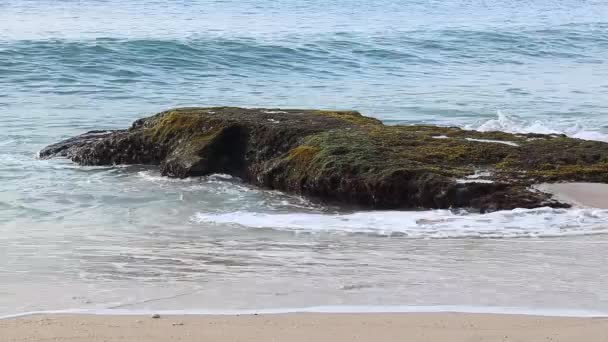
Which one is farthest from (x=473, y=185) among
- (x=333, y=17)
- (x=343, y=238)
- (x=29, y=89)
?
(x=333, y=17)

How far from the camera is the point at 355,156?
24.6ft

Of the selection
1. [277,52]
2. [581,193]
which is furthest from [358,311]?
[277,52]

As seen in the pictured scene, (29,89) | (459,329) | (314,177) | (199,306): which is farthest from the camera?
(29,89)

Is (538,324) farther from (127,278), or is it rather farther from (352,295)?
(127,278)

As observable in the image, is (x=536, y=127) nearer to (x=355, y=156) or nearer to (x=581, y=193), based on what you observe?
(x=355, y=156)

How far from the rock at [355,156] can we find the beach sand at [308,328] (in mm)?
2494

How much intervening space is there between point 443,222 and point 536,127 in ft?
19.2

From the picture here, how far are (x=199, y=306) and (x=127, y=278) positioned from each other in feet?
2.58

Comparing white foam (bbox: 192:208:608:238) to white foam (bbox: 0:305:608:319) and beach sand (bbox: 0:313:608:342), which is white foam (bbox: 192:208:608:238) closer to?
white foam (bbox: 0:305:608:319)

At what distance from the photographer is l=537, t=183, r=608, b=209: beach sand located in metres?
6.57

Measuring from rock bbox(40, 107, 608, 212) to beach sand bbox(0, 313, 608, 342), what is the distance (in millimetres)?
2494

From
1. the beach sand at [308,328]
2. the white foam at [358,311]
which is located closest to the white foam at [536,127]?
the white foam at [358,311]

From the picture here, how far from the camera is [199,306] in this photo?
4602 millimetres

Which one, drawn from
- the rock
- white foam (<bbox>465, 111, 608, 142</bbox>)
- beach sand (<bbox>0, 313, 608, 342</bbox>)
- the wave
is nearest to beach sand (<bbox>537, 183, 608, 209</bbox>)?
the rock
